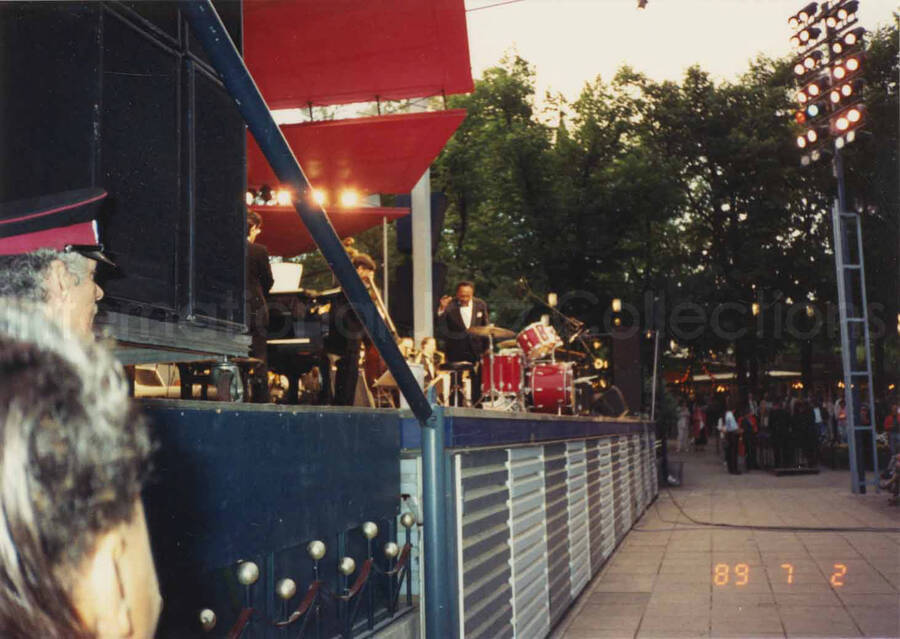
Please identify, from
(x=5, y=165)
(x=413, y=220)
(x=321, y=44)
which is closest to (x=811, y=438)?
(x=413, y=220)

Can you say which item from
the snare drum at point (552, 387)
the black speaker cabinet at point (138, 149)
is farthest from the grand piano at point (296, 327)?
the snare drum at point (552, 387)

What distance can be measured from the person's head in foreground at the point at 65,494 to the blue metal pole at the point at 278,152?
1132mm

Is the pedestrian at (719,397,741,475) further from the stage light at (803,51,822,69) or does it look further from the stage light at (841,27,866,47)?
the stage light at (841,27,866,47)

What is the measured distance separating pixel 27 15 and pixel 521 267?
30.0 metres

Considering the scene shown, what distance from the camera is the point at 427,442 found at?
3.21 meters

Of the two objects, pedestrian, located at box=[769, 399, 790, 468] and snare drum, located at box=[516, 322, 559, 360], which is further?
pedestrian, located at box=[769, 399, 790, 468]

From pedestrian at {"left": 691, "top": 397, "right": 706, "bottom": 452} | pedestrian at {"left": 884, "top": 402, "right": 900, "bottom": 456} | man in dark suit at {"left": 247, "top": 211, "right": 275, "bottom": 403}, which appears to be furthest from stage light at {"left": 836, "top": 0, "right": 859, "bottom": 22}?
pedestrian at {"left": 691, "top": 397, "right": 706, "bottom": 452}

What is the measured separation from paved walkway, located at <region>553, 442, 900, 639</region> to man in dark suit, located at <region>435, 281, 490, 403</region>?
9.68 ft

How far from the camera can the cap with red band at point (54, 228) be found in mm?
2148

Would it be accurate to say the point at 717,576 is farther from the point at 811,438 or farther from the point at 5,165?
the point at 811,438

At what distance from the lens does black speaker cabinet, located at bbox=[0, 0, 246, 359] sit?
370 centimetres

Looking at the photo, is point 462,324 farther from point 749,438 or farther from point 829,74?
Result: point 749,438

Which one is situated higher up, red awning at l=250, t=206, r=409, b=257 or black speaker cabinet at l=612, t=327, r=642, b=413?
red awning at l=250, t=206, r=409, b=257

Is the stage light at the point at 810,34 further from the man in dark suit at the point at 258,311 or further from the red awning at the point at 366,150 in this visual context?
the man in dark suit at the point at 258,311
